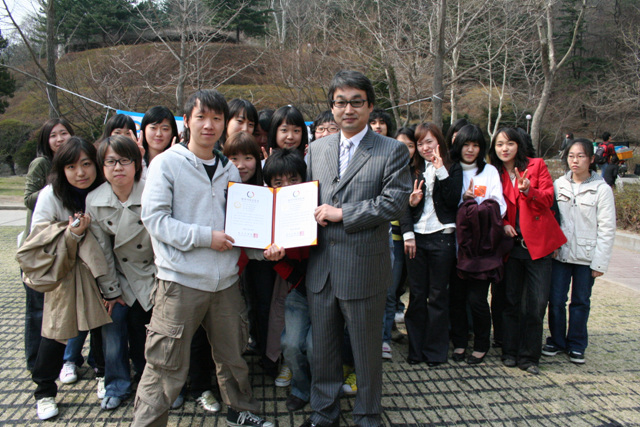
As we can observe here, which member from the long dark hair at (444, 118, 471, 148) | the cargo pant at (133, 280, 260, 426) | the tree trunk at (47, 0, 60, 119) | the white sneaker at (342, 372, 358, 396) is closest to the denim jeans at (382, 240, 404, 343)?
the white sneaker at (342, 372, 358, 396)

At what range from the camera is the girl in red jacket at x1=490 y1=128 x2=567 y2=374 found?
334 centimetres

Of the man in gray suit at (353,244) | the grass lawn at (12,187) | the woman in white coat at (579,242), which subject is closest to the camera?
the man in gray suit at (353,244)

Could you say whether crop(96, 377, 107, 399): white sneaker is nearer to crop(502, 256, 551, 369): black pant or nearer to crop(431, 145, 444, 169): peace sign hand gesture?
crop(431, 145, 444, 169): peace sign hand gesture

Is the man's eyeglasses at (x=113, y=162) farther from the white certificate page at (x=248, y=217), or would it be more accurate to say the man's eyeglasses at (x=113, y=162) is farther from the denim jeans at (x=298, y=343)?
the denim jeans at (x=298, y=343)

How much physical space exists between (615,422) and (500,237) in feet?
4.62

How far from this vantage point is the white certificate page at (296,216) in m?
2.45

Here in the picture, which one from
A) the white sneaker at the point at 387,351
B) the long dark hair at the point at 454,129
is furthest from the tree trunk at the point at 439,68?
the white sneaker at the point at 387,351

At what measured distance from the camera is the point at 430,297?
3.47 metres

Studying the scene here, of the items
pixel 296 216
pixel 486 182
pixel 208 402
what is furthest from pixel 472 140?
pixel 208 402

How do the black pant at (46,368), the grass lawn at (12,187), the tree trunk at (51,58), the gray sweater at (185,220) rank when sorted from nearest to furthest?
the gray sweater at (185,220)
the black pant at (46,368)
the tree trunk at (51,58)
the grass lawn at (12,187)

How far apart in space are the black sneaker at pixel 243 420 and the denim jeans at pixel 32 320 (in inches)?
64.4

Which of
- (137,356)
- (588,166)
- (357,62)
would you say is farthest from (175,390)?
(357,62)

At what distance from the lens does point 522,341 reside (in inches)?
136

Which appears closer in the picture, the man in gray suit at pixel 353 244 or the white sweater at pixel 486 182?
the man in gray suit at pixel 353 244
